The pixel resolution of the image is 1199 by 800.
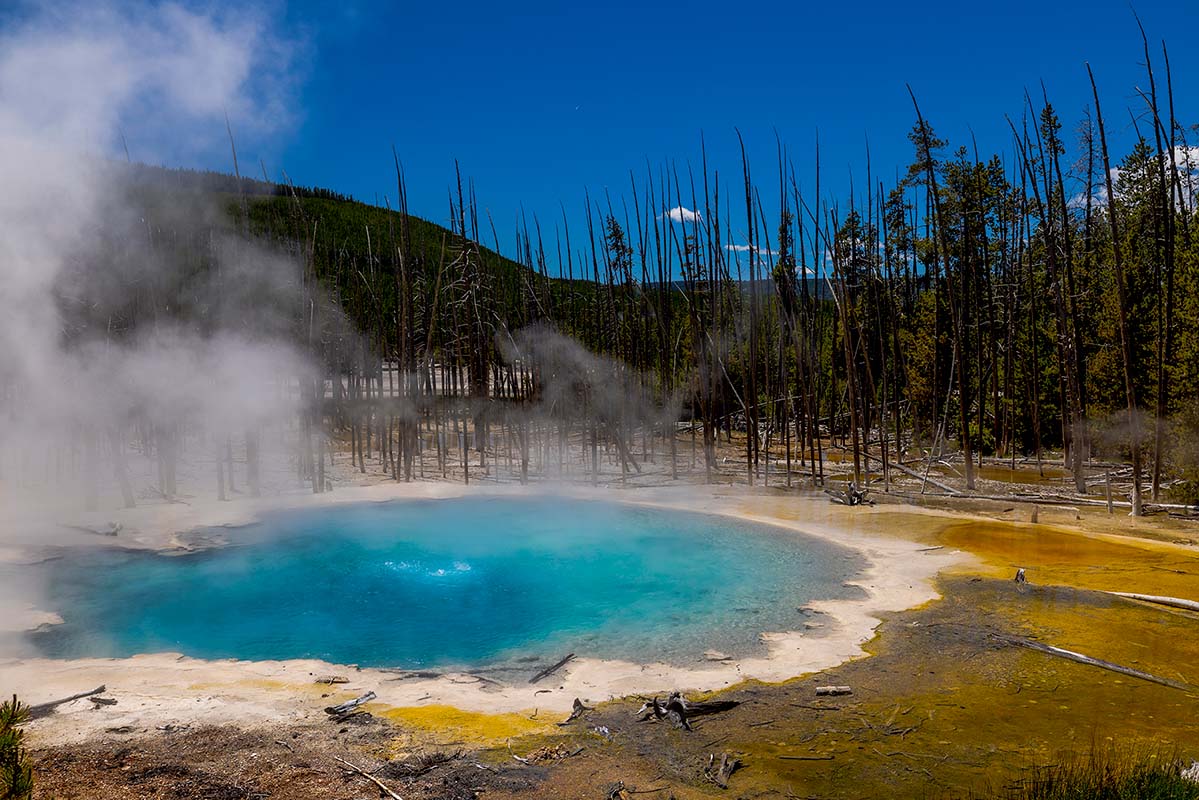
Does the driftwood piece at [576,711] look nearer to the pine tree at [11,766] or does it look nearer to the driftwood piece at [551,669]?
the driftwood piece at [551,669]

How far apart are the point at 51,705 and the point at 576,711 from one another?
11.0 ft

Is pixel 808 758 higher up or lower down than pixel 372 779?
lower down

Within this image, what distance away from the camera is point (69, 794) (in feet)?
12.5

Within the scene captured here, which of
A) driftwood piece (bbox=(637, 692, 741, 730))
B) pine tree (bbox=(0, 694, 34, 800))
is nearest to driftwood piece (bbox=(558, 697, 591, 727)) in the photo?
driftwood piece (bbox=(637, 692, 741, 730))

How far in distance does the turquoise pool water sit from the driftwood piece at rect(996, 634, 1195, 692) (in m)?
1.78

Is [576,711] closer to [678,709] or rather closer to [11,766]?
[678,709]

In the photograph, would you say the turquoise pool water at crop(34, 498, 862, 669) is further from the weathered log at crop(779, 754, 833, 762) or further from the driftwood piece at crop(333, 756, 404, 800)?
the driftwood piece at crop(333, 756, 404, 800)

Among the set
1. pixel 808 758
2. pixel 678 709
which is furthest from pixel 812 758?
pixel 678 709

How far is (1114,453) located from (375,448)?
1774cm

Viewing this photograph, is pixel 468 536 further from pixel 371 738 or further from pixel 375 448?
pixel 375 448

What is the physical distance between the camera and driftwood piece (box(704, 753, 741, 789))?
4.16 meters

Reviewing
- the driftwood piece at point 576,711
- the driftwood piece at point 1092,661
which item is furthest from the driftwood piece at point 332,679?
the driftwood piece at point 1092,661

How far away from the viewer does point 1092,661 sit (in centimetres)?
586

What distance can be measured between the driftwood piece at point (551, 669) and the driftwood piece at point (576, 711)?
0.73 meters
